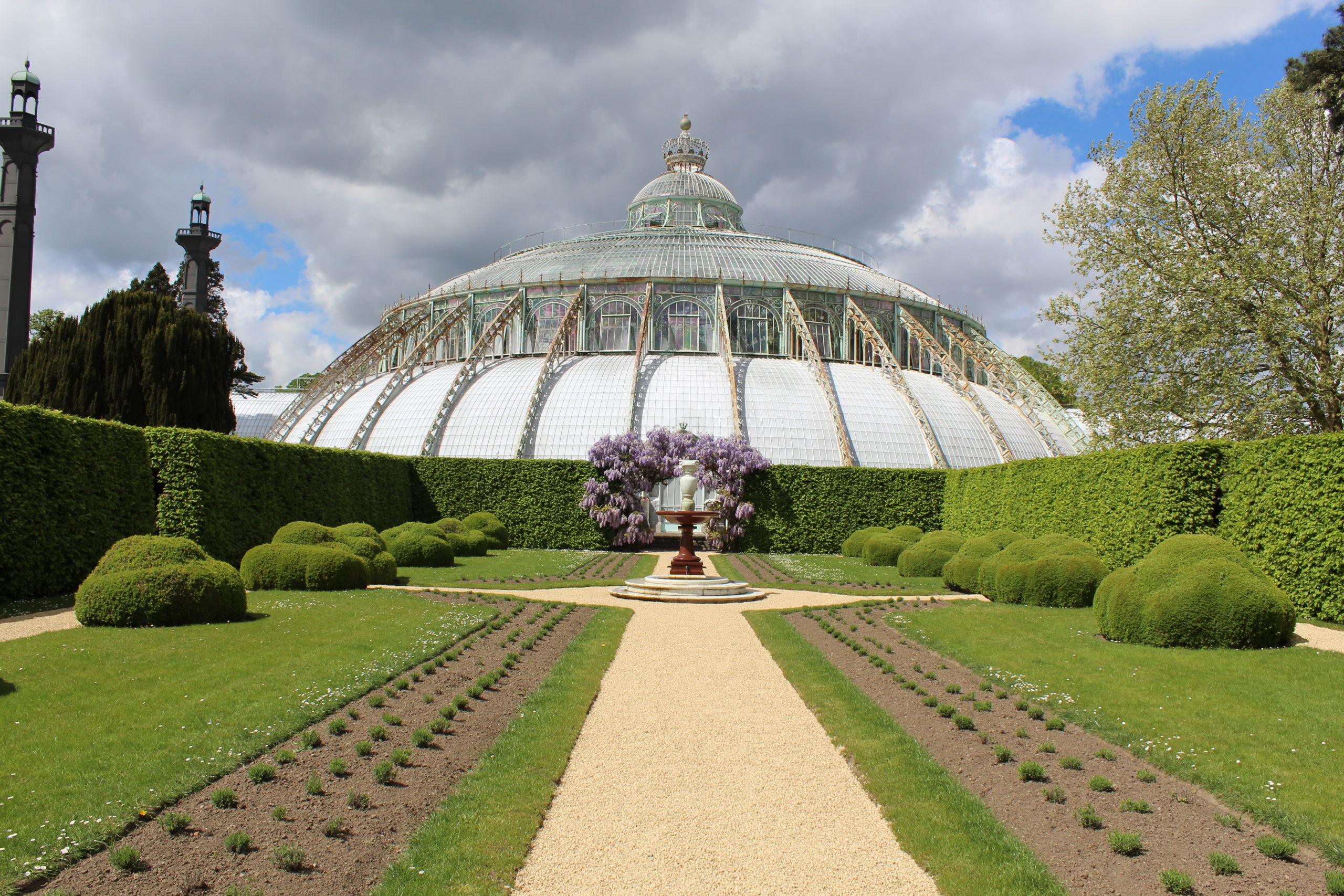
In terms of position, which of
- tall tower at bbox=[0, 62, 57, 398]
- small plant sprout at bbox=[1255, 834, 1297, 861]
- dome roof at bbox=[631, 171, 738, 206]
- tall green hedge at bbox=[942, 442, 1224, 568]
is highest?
dome roof at bbox=[631, 171, 738, 206]

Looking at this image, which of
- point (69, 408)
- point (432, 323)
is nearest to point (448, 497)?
point (69, 408)

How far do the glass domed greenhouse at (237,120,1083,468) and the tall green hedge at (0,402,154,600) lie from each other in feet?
62.6

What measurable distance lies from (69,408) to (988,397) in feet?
135

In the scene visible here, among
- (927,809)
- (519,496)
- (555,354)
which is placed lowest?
(927,809)

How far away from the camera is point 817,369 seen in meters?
39.5

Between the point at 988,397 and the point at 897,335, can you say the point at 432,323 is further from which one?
the point at 988,397

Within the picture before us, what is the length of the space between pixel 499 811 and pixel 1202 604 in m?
10.0

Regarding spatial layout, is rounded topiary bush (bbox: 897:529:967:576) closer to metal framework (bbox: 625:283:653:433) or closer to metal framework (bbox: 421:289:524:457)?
metal framework (bbox: 625:283:653:433)

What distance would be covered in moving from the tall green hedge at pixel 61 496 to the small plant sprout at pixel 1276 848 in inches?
664

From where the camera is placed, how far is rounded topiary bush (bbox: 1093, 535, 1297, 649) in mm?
11531

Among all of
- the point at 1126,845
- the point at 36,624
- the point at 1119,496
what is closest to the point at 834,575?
the point at 1119,496

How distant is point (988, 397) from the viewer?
45531 millimetres

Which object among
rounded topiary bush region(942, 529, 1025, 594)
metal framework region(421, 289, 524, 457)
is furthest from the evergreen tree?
rounded topiary bush region(942, 529, 1025, 594)

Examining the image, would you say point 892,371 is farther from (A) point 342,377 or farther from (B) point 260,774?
(B) point 260,774
